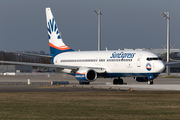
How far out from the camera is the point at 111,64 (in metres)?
45.4

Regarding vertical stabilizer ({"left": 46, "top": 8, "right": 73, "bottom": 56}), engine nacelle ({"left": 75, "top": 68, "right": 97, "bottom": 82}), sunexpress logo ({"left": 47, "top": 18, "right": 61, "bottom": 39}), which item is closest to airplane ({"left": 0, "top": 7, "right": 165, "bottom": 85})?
engine nacelle ({"left": 75, "top": 68, "right": 97, "bottom": 82})

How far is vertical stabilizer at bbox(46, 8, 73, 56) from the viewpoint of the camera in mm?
54594

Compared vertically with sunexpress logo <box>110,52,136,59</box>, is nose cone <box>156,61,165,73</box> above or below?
below

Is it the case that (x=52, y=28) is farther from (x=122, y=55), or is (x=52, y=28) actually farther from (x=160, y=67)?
(x=160, y=67)

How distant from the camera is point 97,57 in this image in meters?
47.6

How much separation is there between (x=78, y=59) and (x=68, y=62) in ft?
6.42

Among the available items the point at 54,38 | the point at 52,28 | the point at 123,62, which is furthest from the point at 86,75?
the point at 52,28

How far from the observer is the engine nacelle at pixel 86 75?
43.8 metres

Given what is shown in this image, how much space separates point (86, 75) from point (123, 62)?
4.68 metres

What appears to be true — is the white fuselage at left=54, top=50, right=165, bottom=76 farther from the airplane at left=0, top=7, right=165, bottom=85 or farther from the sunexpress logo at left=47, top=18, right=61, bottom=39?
the sunexpress logo at left=47, top=18, right=61, bottom=39

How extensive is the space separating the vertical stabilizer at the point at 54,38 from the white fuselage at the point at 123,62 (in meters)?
4.53

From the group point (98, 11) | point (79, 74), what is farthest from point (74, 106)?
point (98, 11)

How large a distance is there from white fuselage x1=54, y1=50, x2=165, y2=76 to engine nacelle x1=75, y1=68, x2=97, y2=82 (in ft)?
6.80

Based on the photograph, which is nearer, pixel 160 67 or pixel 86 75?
pixel 160 67
